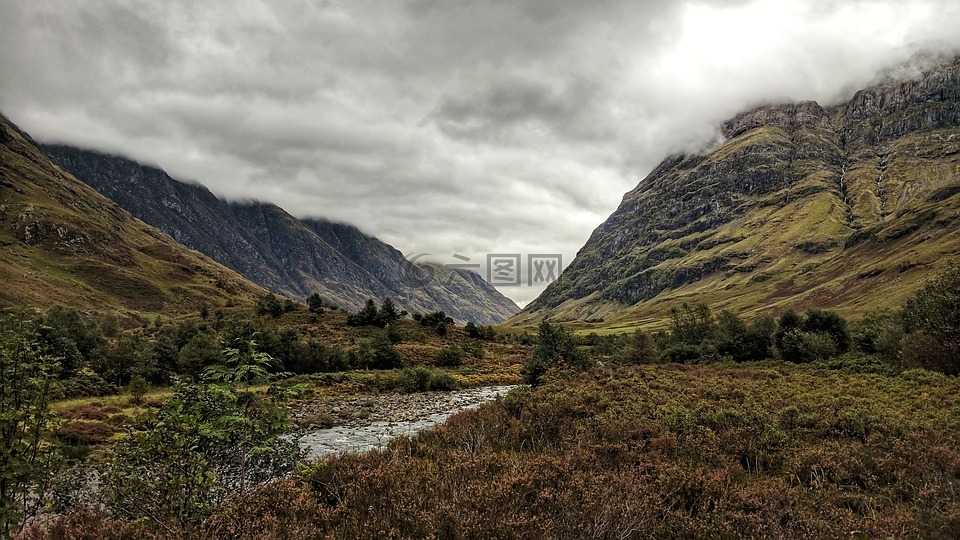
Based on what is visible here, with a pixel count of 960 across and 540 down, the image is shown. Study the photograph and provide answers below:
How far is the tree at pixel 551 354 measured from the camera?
3916 cm

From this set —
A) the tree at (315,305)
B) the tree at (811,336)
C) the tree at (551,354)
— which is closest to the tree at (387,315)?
the tree at (315,305)

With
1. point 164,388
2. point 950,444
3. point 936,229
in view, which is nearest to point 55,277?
point 164,388

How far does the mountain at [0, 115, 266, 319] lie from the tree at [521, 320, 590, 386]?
124 meters

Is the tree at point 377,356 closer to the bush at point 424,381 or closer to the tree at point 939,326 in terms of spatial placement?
the bush at point 424,381

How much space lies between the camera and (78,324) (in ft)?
137

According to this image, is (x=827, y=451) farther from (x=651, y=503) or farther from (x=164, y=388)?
(x=164, y=388)

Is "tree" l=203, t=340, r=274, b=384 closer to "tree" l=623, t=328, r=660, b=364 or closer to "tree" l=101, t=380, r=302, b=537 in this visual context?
"tree" l=101, t=380, r=302, b=537

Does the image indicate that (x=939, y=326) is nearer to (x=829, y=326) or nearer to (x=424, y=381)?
→ (x=829, y=326)

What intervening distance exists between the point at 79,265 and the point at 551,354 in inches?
7002

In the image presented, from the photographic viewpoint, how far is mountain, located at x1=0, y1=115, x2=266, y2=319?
125 metres

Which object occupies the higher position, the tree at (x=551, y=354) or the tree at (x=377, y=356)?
the tree at (x=551, y=354)

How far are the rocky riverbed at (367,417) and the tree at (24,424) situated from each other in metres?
13.7

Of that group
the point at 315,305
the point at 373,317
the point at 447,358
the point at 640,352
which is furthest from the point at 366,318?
the point at 640,352

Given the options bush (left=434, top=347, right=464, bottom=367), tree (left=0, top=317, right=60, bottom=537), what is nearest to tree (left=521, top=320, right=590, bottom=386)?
bush (left=434, top=347, right=464, bottom=367)
